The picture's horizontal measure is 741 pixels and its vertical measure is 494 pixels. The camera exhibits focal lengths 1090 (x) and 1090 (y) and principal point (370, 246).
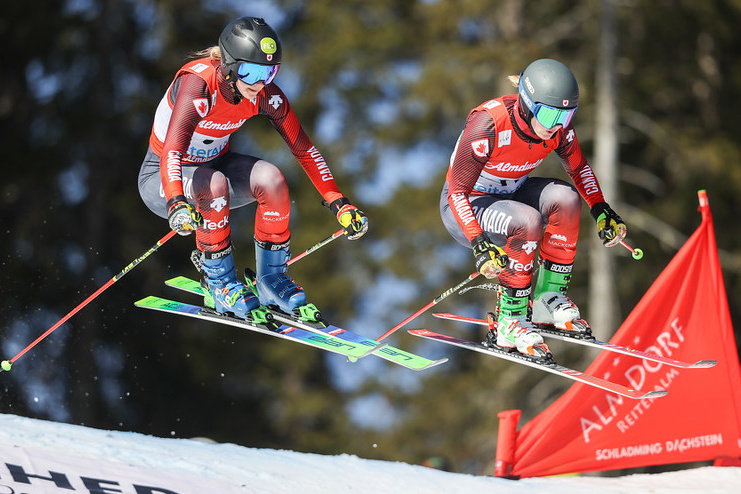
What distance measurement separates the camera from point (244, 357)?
2311 cm

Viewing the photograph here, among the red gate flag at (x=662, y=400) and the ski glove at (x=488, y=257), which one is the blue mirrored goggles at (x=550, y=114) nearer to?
the ski glove at (x=488, y=257)

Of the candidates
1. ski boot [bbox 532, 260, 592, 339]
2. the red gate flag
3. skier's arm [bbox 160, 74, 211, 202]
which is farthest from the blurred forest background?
skier's arm [bbox 160, 74, 211, 202]

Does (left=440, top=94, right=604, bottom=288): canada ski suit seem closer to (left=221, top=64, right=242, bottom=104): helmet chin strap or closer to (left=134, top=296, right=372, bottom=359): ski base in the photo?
(left=134, top=296, right=372, bottom=359): ski base

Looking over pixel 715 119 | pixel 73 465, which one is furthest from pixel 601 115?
pixel 73 465

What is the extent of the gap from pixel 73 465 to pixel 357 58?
16798 mm

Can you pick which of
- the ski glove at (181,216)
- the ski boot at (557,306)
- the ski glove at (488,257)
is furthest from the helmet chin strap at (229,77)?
the ski boot at (557,306)

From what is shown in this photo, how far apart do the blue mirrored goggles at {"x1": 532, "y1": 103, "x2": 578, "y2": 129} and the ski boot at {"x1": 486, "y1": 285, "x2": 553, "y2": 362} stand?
4.06 ft

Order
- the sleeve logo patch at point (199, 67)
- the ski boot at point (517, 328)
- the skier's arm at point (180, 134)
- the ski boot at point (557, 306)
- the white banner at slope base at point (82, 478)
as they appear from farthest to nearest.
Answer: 1. the ski boot at point (557, 306)
2. the ski boot at point (517, 328)
3. the sleeve logo patch at point (199, 67)
4. the skier's arm at point (180, 134)
5. the white banner at slope base at point (82, 478)

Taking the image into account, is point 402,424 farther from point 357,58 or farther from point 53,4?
point 53,4

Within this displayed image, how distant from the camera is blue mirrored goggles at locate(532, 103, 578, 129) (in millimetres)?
7152

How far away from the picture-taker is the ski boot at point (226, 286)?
7.80 m

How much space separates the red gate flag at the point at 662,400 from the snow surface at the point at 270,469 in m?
0.22

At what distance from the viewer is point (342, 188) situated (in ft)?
74.6

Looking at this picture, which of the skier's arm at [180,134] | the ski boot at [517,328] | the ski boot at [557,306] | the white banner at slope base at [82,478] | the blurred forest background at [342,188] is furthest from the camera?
the blurred forest background at [342,188]
